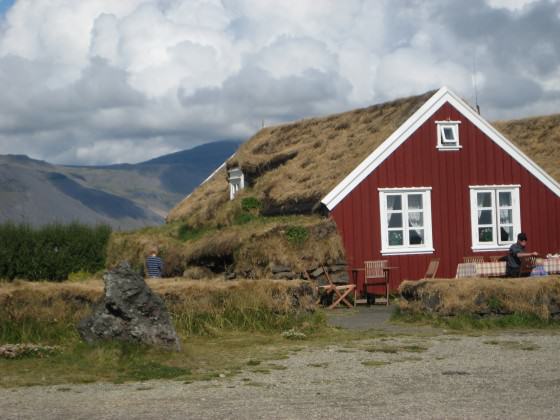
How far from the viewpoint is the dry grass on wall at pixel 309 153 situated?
27.0m

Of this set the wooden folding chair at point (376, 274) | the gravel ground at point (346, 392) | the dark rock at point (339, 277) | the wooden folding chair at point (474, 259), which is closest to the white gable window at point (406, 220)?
the wooden folding chair at point (376, 274)

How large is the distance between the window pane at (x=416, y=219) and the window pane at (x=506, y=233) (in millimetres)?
2670

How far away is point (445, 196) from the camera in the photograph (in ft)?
87.5

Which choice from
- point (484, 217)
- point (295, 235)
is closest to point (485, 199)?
point (484, 217)

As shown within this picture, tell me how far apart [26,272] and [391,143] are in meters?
13.2

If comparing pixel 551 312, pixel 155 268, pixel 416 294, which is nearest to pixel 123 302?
pixel 416 294

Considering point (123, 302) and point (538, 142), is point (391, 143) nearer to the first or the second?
point (538, 142)

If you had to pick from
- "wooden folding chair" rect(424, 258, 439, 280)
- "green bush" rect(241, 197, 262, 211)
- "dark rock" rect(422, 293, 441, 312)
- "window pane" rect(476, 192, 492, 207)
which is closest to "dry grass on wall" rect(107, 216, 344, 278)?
"green bush" rect(241, 197, 262, 211)

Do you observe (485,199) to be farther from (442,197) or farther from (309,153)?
(309,153)

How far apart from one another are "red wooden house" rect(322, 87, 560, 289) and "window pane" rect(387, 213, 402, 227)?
3 cm

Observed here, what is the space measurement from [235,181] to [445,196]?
8448 mm

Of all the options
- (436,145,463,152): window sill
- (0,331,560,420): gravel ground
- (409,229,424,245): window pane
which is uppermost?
(436,145,463,152): window sill

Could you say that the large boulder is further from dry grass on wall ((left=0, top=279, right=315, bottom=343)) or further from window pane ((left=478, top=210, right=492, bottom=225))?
window pane ((left=478, top=210, right=492, bottom=225))

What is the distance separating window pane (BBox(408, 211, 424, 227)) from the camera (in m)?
26.4
